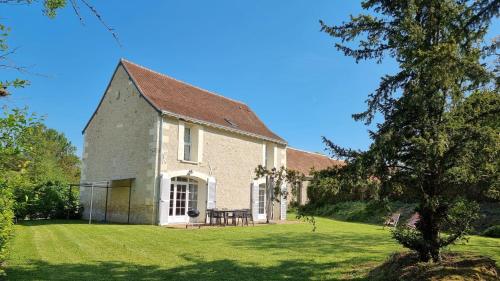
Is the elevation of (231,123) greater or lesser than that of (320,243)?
greater

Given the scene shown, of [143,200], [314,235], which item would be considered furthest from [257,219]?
[314,235]

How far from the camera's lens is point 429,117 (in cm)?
614

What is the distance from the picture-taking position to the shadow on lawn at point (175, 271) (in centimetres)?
694

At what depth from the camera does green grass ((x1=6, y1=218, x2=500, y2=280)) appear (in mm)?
7250

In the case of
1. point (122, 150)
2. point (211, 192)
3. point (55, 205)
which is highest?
point (122, 150)

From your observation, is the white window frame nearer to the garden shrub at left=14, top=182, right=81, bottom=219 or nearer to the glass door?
the glass door

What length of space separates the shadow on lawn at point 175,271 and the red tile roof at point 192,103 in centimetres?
1027

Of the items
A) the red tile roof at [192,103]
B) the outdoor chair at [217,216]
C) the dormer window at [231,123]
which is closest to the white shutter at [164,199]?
the outdoor chair at [217,216]

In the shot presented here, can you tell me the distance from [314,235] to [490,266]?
26.1ft

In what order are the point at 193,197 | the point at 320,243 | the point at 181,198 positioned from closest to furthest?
1. the point at 320,243
2. the point at 181,198
3. the point at 193,197

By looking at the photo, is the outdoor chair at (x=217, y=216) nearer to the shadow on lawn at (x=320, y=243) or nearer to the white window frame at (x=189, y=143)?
the white window frame at (x=189, y=143)

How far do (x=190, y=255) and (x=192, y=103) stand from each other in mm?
12362

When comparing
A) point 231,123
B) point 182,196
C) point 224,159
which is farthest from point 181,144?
point 231,123

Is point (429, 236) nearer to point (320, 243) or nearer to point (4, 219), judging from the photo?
point (320, 243)
